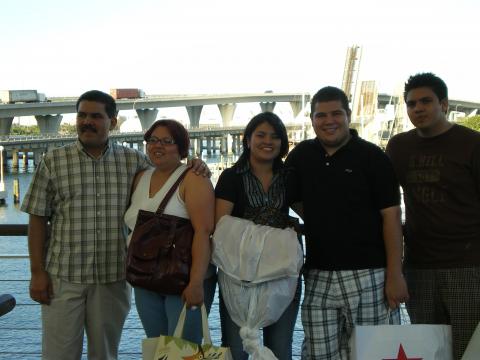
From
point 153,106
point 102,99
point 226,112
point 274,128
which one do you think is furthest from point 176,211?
point 226,112

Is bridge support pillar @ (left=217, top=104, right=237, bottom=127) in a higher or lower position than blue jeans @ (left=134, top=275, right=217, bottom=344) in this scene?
higher

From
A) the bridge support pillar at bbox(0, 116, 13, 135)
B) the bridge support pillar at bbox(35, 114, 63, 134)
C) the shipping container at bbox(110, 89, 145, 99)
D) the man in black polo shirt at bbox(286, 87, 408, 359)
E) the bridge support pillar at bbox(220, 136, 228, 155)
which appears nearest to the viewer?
the man in black polo shirt at bbox(286, 87, 408, 359)

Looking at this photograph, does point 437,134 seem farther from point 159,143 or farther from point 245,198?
point 159,143

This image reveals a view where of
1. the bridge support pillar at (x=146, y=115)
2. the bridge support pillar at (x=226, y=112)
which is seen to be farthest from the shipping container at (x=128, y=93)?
the bridge support pillar at (x=226, y=112)

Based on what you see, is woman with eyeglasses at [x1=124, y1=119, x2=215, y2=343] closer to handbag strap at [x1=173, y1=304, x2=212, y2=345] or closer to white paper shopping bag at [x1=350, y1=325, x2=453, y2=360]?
handbag strap at [x1=173, y1=304, x2=212, y2=345]

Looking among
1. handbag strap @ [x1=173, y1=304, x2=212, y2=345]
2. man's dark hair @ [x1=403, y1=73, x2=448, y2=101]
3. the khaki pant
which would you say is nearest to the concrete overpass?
man's dark hair @ [x1=403, y1=73, x2=448, y2=101]

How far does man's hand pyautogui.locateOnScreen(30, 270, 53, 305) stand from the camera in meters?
2.46

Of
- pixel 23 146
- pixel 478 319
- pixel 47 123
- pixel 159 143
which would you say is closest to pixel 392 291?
pixel 478 319

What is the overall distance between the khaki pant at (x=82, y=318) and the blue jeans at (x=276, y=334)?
53 centimetres

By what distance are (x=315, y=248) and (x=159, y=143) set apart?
0.76 meters

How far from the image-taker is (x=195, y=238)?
2234mm

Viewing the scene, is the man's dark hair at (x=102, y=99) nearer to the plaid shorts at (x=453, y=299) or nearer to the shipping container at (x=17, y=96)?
the plaid shorts at (x=453, y=299)

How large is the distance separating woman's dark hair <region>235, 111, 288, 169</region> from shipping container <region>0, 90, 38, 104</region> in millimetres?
47652

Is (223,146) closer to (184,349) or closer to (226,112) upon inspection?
(226,112)
